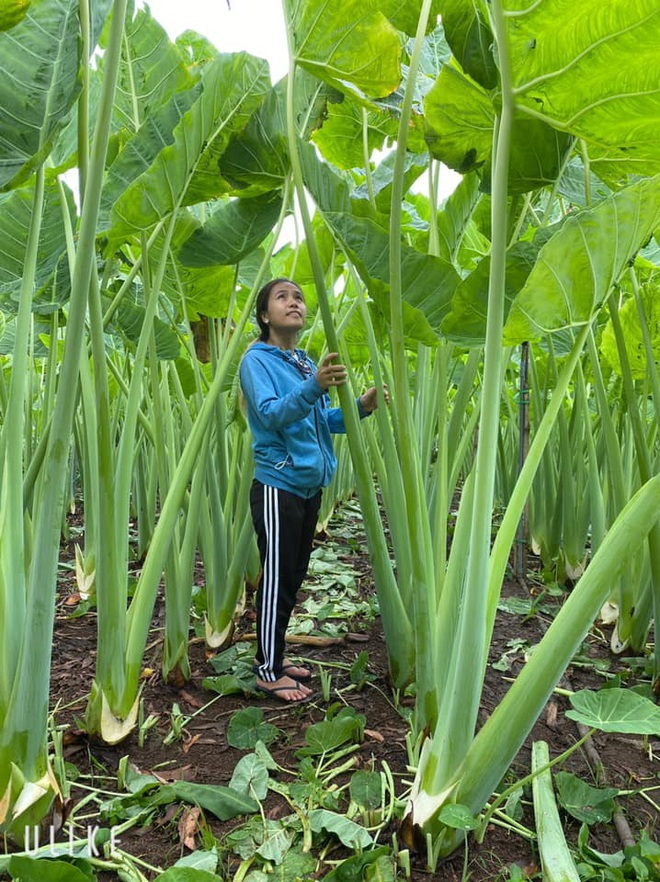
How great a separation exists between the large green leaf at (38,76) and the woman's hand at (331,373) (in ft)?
1.87

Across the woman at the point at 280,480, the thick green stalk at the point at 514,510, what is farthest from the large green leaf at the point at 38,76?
the thick green stalk at the point at 514,510

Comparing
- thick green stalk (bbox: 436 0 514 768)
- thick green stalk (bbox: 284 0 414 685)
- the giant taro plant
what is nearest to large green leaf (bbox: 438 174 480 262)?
the giant taro plant

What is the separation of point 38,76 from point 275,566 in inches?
39.3

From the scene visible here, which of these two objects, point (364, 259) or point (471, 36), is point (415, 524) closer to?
point (364, 259)

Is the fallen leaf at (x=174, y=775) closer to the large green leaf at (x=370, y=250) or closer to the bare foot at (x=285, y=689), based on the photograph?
the bare foot at (x=285, y=689)

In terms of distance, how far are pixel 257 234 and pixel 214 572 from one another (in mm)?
840

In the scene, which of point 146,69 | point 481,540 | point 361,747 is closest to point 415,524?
point 481,540

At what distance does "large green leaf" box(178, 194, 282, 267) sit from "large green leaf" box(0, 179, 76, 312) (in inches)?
11.0

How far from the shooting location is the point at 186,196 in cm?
136

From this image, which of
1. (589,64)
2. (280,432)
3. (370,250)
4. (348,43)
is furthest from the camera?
(280,432)

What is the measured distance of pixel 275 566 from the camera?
142 cm

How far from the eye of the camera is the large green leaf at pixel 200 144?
1154mm

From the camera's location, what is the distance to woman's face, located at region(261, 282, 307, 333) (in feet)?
4.82

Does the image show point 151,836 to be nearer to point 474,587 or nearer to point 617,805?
point 474,587
